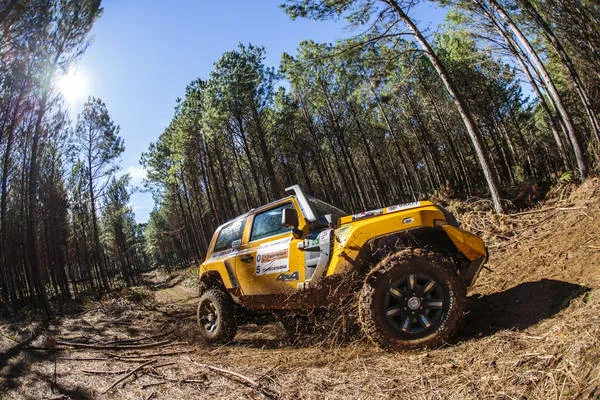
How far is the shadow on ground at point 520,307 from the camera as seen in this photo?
3514 mm

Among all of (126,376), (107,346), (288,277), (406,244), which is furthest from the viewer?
(107,346)

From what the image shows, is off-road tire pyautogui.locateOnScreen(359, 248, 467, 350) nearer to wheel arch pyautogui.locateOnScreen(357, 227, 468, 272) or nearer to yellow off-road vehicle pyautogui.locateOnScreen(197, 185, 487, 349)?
yellow off-road vehicle pyautogui.locateOnScreen(197, 185, 487, 349)

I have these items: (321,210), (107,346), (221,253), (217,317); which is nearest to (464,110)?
(321,210)

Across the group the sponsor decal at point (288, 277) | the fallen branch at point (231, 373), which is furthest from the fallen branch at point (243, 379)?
the sponsor decal at point (288, 277)

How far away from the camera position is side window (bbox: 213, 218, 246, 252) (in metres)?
5.59

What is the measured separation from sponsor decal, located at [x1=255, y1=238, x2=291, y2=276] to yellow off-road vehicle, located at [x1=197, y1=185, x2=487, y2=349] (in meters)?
0.01

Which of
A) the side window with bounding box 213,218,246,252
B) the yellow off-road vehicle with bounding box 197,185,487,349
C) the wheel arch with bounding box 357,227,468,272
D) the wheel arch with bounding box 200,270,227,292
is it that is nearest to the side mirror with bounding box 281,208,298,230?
the yellow off-road vehicle with bounding box 197,185,487,349

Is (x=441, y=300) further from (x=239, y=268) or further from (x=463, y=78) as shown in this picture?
(x=463, y=78)

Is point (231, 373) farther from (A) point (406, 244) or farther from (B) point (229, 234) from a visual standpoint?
(B) point (229, 234)

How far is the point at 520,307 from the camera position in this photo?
3842 mm

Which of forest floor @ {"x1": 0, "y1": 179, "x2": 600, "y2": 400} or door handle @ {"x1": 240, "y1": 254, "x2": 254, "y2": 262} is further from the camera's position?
door handle @ {"x1": 240, "y1": 254, "x2": 254, "y2": 262}

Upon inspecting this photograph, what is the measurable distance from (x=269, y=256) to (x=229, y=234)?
142cm

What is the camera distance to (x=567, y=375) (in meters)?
2.24

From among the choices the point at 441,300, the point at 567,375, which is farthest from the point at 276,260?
the point at 567,375
